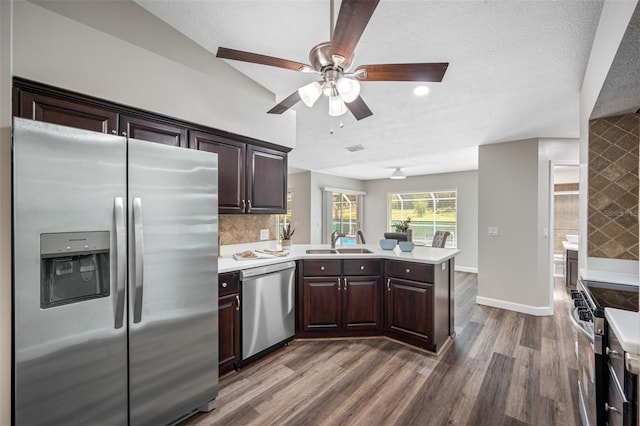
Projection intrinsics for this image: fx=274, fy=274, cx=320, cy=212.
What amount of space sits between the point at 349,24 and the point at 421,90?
161 cm

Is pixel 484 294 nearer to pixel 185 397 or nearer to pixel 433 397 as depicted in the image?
pixel 433 397

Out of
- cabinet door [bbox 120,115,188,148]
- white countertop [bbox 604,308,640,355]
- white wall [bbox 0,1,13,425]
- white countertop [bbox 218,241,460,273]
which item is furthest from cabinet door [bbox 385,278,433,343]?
white wall [bbox 0,1,13,425]

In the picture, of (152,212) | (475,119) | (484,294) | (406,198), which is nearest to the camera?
(152,212)

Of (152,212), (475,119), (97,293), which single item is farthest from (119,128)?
(475,119)

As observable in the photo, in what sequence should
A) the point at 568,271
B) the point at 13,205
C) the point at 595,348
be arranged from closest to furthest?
1. the point at 13,205
2. the point at 595,348
3. the point at 568,271

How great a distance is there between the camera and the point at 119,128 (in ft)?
6.32

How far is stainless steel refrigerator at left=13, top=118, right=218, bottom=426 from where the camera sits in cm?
120

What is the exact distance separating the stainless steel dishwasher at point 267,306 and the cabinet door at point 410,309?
3.39 feet

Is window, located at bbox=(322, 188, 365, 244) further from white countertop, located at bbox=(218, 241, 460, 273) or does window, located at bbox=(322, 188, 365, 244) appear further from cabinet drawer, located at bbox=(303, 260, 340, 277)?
cabinet drawer, located at bbox=(303, 260, 340, 277)

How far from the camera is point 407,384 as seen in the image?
2.15 metres

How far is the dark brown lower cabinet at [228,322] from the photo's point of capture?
7.06ft

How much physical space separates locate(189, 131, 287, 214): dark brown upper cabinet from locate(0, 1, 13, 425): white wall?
42.4 inches

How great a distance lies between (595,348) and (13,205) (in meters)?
2.71

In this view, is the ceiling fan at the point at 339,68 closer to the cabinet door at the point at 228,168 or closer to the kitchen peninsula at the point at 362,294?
the cabinet door at the point at 228,168
